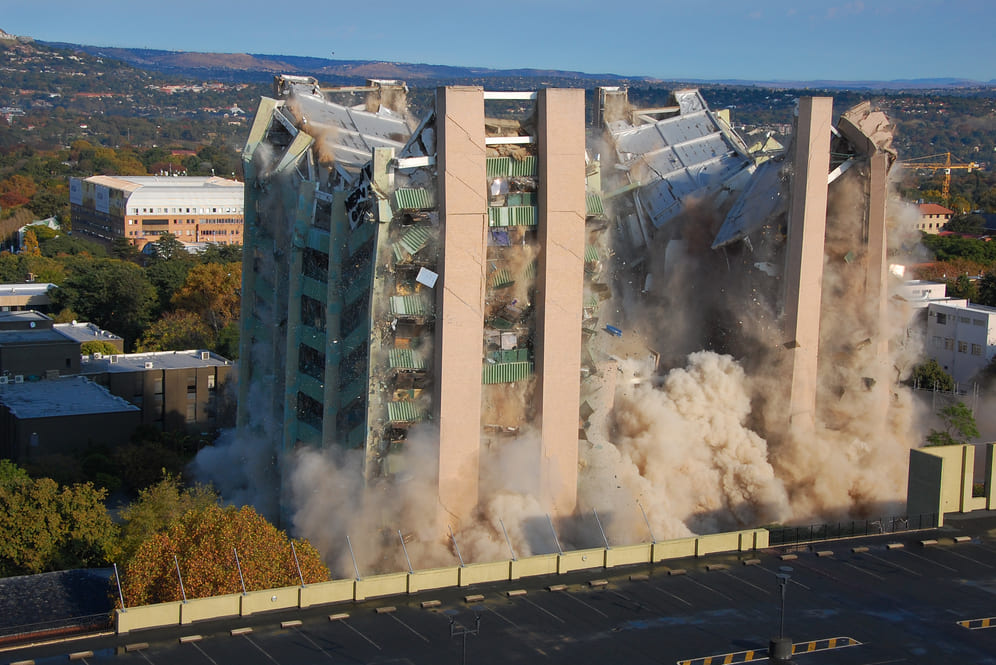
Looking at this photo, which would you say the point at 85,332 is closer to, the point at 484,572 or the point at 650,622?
the point at 484,572

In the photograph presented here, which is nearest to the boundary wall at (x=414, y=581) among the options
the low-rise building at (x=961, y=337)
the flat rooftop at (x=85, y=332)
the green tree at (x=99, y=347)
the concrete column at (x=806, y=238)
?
the concrete column at (x=806, y=238)

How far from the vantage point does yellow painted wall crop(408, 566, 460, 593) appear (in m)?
35.7

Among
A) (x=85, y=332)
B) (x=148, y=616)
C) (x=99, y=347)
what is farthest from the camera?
(x=85, y=332)

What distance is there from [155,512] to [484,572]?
13.6m

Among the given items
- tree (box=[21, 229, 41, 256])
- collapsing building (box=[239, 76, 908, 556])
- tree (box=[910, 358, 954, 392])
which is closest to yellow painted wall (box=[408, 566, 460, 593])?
collapsing building (box=[239, 76, 908, 556])

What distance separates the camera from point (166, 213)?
160 m

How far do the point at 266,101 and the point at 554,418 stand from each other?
18107mm

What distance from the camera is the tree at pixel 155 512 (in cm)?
4234

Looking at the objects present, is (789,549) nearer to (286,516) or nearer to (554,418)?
(554,418)

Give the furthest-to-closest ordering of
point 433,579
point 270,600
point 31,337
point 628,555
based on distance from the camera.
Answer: point 31,337
point 628,555
point 433,579
point 270,600

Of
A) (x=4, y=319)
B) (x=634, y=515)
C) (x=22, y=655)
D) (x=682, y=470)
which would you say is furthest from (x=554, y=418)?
(x=4, y=319)

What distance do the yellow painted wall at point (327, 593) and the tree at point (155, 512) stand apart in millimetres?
8106

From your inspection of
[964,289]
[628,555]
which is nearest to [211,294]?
[964,289]

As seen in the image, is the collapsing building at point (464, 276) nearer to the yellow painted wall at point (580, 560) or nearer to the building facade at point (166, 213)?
the yellow painted wall at point (580, 560)
